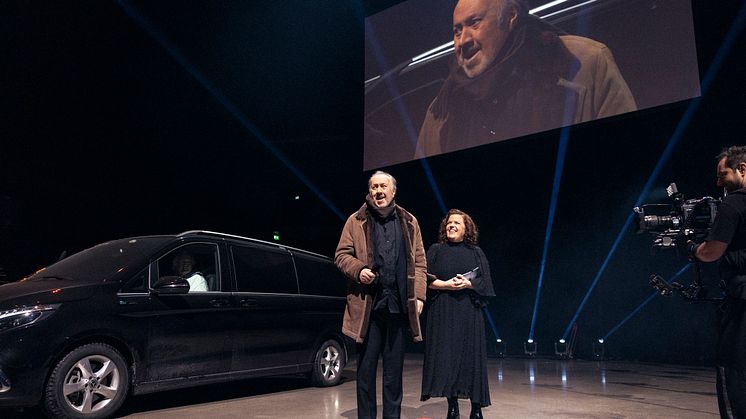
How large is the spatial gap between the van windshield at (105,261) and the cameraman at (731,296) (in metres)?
3.93

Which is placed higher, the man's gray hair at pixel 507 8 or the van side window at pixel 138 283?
the man's gray hair at pixel 507 8

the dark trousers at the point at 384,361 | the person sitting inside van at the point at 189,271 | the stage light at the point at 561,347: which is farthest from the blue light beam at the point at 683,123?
the person sitting inside van at the point at 189,271

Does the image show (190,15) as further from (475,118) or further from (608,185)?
(608,185)

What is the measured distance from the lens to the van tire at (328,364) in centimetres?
555

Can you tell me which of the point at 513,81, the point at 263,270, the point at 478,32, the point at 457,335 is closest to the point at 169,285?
the point at 263,270

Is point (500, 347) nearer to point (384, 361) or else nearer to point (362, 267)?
point (384, 361)

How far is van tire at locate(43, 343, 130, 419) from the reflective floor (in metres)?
0.33

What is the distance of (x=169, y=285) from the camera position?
4172mm

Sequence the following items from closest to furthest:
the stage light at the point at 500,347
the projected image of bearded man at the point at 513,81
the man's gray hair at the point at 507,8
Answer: the projected image of bearded man at the point at 513,81 → the man's gray hair at the point at 507,8 → the stage light at the point at 500,347

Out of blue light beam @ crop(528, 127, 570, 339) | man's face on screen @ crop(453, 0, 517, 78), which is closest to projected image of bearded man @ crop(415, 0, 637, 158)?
man's face on screen @ crop(453, 0, 517, 78)

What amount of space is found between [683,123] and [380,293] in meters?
6.07

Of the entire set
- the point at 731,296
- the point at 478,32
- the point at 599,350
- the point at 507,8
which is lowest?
the point at 599,350

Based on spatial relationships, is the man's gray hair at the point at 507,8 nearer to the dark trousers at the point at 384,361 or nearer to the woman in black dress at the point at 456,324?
the woman in black dress at the point at 456,324

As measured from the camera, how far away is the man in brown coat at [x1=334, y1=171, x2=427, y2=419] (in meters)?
3.19
